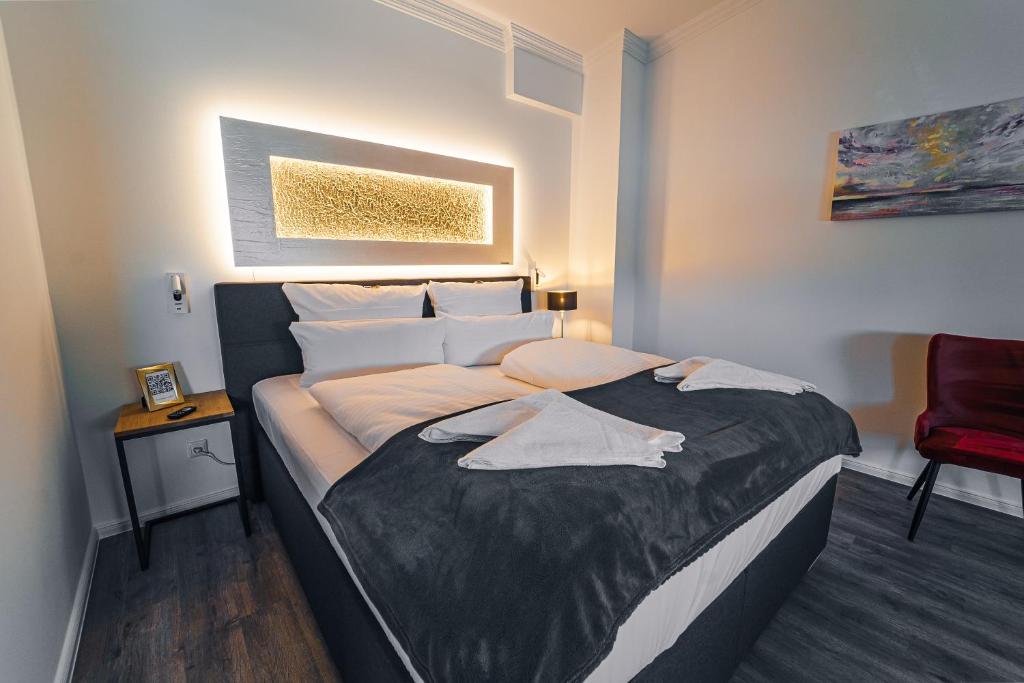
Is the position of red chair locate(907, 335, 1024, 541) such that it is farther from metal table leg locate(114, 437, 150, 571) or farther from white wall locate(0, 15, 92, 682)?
metal table leg locate(114, 437, 150, 571)

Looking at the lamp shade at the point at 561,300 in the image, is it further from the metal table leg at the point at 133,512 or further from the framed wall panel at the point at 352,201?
the metal table leg at the point at 133,512

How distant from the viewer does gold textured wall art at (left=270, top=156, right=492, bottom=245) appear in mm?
2268

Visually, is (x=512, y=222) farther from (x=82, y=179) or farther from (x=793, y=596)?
(x=793, y=596)

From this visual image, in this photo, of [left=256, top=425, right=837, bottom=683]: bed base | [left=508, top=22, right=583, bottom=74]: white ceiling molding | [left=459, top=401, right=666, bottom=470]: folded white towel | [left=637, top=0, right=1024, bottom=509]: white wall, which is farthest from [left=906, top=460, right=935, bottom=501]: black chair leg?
[left=508, top=22, right=583, bottom=74]: white ceiling molding

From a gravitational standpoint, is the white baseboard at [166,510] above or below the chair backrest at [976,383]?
below

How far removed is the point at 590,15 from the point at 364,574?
3440 millimetres

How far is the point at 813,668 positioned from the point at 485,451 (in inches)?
50.7

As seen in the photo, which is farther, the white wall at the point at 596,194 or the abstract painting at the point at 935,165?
the white wall at the point at 596,194

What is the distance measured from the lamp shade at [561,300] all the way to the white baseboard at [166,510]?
7.80 feet

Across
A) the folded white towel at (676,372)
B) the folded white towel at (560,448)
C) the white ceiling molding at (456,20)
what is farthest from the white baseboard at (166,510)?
the white ceiling molding at (456,20)

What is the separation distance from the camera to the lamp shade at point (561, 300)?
3.35 m

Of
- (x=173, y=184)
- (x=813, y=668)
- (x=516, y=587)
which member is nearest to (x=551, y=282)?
(x=173, y=184)

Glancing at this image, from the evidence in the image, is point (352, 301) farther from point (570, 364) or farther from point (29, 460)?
point (29, 460)

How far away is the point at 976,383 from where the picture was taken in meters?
2.04
